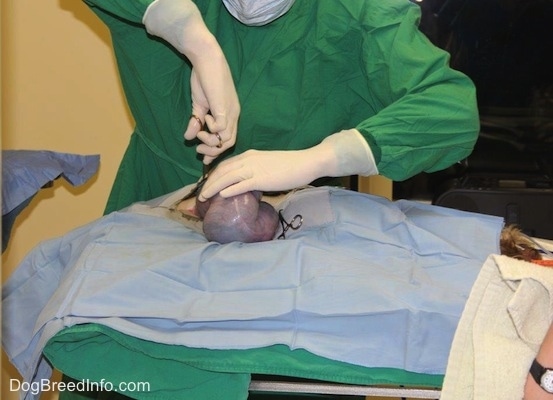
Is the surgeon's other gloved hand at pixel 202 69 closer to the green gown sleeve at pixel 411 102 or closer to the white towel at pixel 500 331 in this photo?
the green gown sleeve at pixel 411 102

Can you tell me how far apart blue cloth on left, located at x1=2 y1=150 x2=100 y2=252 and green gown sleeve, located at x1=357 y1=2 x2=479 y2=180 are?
50 centimetres

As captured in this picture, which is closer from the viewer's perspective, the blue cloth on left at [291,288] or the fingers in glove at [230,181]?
the blue cloth on left at [291,288]

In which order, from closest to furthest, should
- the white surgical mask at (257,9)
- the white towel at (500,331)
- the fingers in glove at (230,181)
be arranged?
1. the white towel at (500,331)
2. the fingers in glove at (230,181)
3. the white surgical mask at (257,9)

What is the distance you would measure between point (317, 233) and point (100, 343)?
0.92 ft

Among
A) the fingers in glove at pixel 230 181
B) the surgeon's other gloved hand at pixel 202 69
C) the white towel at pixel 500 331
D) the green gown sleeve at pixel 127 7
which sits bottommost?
the white towel at pixel 500 331

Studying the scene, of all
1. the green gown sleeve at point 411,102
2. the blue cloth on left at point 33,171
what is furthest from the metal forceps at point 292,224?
the blue cloth on left at point 33,171

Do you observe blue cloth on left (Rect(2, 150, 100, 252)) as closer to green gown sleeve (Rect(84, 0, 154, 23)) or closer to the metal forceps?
green gown sleeve (Rect(84, 0, 154, 23))

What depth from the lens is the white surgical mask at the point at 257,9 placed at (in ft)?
3.60

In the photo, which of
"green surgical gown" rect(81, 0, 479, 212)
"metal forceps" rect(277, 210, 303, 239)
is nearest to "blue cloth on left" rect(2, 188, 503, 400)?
"metal forceps" rect(277, 210, 303, 239)

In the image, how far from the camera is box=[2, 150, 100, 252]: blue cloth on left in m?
1.16

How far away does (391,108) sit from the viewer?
1025 mm

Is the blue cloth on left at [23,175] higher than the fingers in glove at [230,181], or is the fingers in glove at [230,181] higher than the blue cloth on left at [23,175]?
the fingers in glove at [230,181]

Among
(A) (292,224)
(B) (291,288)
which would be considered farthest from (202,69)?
(B) (291,288)

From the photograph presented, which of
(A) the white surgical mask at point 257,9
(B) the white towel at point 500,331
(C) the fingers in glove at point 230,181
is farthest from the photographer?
(A) the white surgical mask at point 257,9
